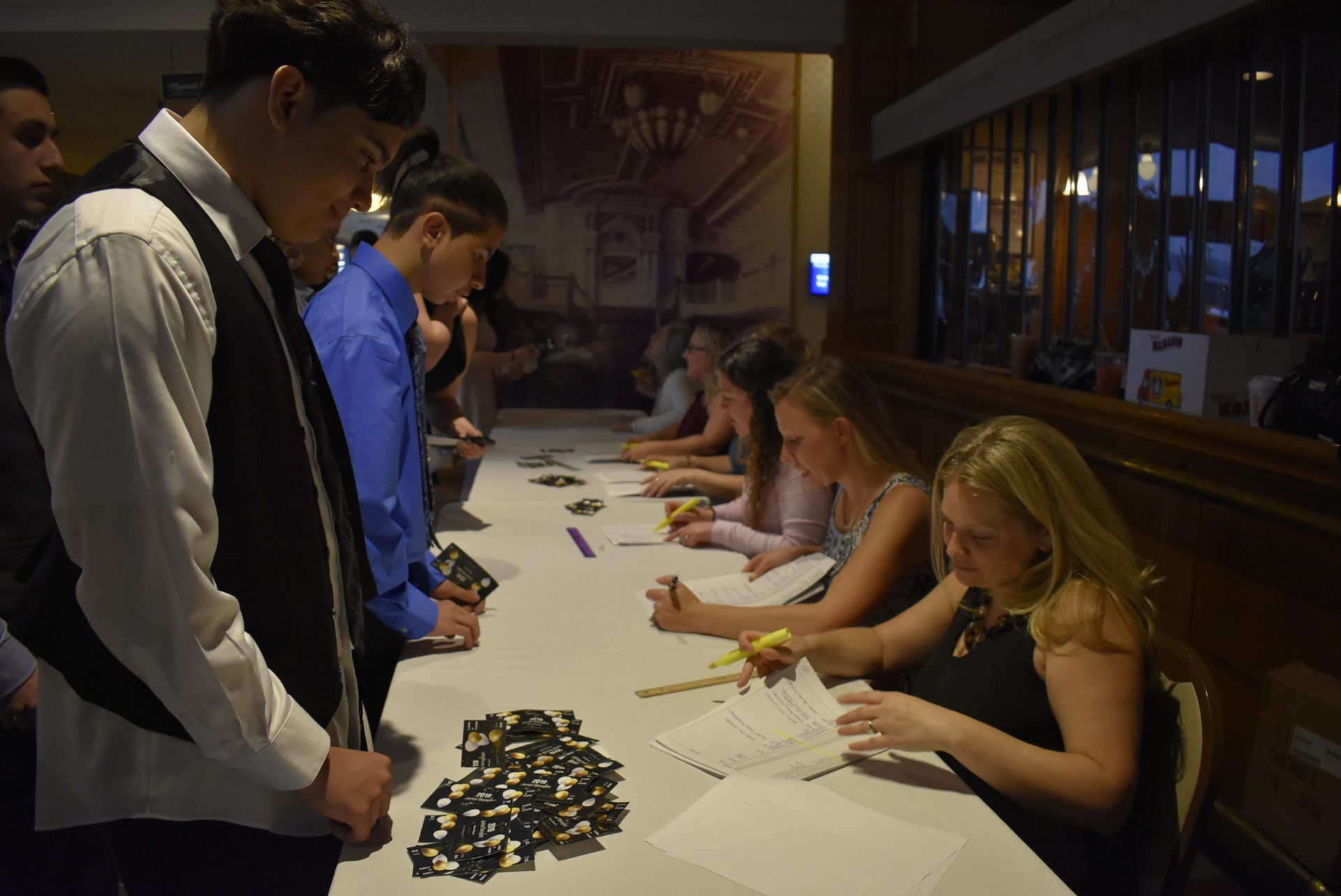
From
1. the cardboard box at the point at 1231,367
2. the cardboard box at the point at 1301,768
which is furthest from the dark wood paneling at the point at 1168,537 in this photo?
the cardboard box at the point at 1301,768

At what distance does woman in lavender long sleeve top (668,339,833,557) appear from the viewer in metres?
2.77

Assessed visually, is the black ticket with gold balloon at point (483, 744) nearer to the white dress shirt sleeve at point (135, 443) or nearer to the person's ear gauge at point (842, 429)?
the white dress shirt sleeve at point (135, 443)

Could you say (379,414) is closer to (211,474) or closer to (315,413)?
(315,413)

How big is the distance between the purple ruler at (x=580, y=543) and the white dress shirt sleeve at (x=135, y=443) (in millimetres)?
1744

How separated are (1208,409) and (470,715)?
2.07 m

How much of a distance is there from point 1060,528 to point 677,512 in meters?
1.58

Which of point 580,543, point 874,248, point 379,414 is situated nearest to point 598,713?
point 379,414

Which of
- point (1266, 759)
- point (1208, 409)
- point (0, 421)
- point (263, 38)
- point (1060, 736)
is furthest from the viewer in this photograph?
point (1208, 409)

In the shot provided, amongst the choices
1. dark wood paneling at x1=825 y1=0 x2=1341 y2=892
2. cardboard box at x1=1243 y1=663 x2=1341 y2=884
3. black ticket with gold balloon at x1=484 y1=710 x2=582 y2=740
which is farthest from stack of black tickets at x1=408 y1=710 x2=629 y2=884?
cardboard box at x1=1243 y1=663 x2=1341 y2=884

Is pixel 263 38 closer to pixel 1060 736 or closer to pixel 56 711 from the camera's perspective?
pixel 56 711

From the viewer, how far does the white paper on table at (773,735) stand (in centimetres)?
143

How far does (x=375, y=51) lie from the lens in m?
1.13

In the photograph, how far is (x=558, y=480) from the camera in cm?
384

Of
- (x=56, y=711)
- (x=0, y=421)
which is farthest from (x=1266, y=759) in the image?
(x=0, y=421)
